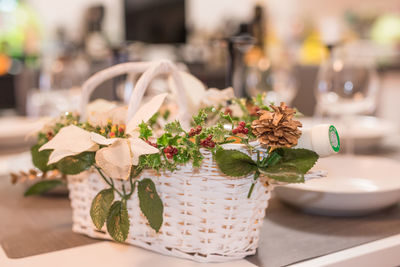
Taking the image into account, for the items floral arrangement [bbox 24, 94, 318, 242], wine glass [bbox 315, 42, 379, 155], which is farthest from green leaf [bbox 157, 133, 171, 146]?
wine glass [bbox 315, 42, 379, 155]

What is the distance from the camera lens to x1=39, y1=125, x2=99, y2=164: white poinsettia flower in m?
0.54

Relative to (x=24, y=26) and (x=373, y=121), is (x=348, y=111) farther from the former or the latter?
(x=24, y=26)

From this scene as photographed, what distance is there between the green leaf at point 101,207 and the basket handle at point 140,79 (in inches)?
3.4

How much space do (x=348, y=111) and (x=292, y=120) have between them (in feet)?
1.90

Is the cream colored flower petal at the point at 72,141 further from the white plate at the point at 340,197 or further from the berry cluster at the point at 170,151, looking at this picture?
the white plate at the point at 340,197

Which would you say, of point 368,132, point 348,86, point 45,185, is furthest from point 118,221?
point 368,132

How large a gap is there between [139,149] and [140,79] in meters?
0.11

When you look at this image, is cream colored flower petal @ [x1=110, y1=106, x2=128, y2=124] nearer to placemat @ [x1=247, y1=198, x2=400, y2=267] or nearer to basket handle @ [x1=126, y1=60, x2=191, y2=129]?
basket handle @ [x1=126, y1=60, x2=191, y2=129]

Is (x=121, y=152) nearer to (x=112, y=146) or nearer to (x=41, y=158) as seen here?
(x=112, y=146)

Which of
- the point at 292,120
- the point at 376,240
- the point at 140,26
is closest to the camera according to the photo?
the point at 292,120

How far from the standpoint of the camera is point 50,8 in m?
4.28

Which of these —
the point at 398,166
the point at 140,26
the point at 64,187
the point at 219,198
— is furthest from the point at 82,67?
the point at 140,26

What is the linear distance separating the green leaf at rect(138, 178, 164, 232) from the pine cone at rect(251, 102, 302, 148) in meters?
0.13

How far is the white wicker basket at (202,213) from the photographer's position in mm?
530
